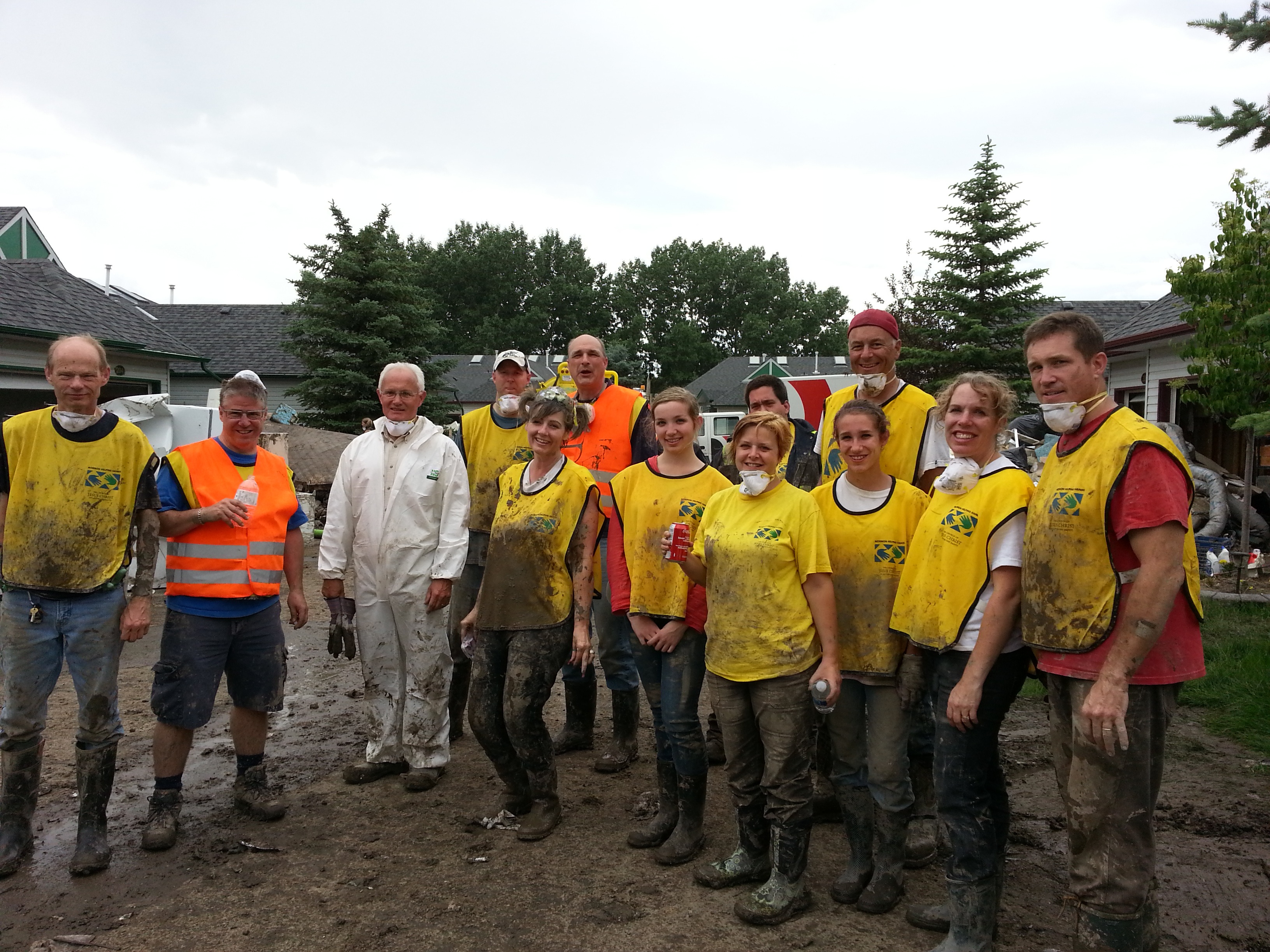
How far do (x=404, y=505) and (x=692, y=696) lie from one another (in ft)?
6.35

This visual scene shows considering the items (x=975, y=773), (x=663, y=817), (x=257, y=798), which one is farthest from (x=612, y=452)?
(x=975, y=773)

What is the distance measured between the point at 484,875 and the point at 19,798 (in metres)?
2.03

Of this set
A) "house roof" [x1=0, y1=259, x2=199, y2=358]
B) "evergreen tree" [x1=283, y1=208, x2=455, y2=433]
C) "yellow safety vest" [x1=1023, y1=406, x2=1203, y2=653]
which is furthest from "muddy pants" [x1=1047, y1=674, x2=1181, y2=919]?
"evergreen tree" [x1=283, y1=208, x2=455, y2=433]

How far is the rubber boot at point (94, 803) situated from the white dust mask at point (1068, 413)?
3.92 m

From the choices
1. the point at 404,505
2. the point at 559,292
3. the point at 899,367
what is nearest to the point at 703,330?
the point at 559,292

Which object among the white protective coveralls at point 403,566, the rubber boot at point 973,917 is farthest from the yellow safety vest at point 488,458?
the rubber boot at point 973,917

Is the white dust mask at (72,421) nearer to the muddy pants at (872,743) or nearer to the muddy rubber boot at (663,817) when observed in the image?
the muddy rubber boot at (663,817)

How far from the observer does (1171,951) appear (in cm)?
295

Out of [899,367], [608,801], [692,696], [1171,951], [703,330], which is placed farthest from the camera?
[703,330]

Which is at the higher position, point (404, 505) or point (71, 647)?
point (404, 505)

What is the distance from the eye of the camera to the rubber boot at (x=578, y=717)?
5.16 m

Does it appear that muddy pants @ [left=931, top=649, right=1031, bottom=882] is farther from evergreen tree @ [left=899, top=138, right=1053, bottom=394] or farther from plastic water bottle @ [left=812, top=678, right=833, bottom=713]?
evergreen tree @ [left=899, top=138, right=1053, bottom=394]

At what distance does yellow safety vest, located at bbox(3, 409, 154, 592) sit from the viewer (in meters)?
3.67

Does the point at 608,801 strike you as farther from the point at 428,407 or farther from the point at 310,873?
the point at 428,407
